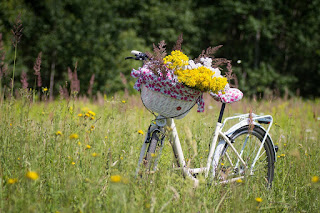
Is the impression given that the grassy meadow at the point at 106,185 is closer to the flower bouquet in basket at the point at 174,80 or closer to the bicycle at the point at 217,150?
the bicycle at the point at 217,150

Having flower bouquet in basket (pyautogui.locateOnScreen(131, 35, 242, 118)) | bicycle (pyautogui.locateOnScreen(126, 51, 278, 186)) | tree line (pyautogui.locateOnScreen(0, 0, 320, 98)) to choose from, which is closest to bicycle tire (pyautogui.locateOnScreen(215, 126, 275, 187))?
bicycle (pyautogui.locateOnScreen(126, 51, 278, 186))

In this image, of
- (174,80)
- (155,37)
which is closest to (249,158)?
(174,80)

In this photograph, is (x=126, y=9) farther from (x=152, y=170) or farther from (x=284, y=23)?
(x=152, y=170)

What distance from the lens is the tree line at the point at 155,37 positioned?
13852 millimetres

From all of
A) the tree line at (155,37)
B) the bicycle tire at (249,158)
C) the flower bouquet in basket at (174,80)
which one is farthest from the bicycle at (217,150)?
the tree line at (155,37)

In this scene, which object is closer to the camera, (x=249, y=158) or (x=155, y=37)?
(x=249, y=158)

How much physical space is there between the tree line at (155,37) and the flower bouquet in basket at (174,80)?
8.48m

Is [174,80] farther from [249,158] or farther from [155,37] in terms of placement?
[155,37]

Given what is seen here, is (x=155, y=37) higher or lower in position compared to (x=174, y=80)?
lower

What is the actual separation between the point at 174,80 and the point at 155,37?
615 inches

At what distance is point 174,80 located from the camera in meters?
2.42

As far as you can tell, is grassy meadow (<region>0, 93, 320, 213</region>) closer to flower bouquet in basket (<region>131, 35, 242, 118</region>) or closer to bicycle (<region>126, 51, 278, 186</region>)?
bicycle (<region>126, 51, 278, 186</region>)

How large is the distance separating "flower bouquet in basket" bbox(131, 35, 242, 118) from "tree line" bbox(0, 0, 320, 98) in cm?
848

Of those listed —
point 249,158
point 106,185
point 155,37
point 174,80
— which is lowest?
point 155,37
